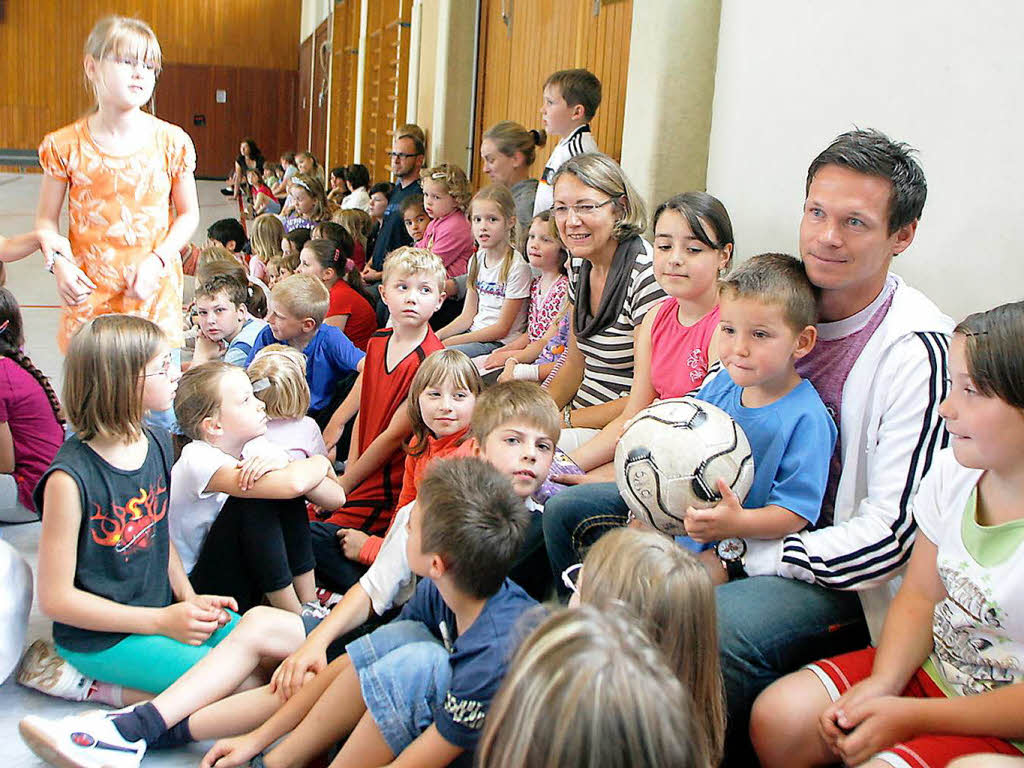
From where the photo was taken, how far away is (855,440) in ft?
6.99

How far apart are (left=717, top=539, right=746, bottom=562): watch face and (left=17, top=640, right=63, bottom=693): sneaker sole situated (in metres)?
1.68

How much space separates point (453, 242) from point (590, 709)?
15.9ft

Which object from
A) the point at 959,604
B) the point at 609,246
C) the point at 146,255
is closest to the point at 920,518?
the point at 959,604

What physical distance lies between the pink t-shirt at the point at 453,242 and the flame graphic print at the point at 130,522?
3.36 meters

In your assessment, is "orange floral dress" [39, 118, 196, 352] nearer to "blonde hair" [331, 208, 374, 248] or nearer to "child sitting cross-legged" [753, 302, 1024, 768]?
"child sitting cross-legged" [753, 302, 1024, 768]

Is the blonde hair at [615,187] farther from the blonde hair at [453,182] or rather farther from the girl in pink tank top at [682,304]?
the blonde hair at [453,182]

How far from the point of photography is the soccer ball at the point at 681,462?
2.04m

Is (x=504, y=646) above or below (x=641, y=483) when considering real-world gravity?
below

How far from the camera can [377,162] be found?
11.4 meters

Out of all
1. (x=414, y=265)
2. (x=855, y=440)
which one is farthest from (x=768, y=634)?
(x=414, y=265)

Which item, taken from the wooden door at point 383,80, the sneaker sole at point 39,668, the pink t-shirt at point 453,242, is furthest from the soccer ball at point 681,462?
the wooden door at point 383,80

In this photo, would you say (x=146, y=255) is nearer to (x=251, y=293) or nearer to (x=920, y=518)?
(x=251, y=293)

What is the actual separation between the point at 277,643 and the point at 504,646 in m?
0.76

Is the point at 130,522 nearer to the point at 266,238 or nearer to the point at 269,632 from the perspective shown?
the point at 269,632
